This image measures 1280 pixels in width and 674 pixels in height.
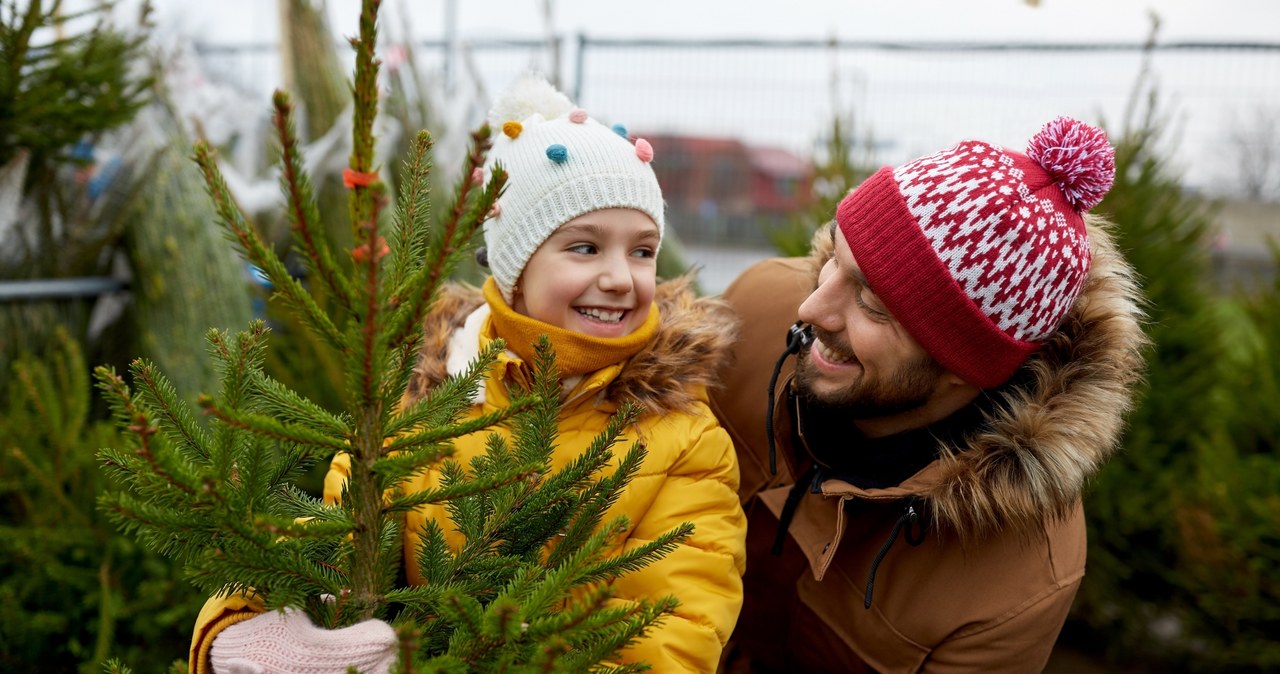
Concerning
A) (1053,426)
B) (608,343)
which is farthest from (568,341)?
(1053,426)

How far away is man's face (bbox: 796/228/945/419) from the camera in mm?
1944

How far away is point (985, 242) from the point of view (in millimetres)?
1781

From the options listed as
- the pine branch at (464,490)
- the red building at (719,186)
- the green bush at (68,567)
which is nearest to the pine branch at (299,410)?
the pine branch at (464,490)

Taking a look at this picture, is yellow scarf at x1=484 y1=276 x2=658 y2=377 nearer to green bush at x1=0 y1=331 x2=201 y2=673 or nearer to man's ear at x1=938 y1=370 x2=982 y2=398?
man's ear at x1=938 y1=370 x2=982 y2=398

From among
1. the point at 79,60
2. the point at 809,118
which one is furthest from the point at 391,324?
the point at 809,118

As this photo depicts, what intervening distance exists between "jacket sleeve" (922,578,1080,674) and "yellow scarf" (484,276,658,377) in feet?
3.07

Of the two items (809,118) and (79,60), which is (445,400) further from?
(809,118)

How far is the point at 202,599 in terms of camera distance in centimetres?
249

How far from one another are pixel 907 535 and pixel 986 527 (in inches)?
6.4

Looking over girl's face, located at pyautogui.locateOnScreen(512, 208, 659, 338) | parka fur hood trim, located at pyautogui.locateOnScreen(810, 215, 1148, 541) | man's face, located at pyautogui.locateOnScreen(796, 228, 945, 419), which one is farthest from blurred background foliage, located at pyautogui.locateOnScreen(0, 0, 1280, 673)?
man's face, located at pyautogui.locateOnScreen(796, 228, 945, 419)

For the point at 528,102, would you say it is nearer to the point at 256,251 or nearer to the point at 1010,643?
the point at 256,251

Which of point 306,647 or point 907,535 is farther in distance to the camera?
point 907,535

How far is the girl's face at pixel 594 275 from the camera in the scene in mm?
1994

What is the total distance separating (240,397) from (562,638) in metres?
0.56
